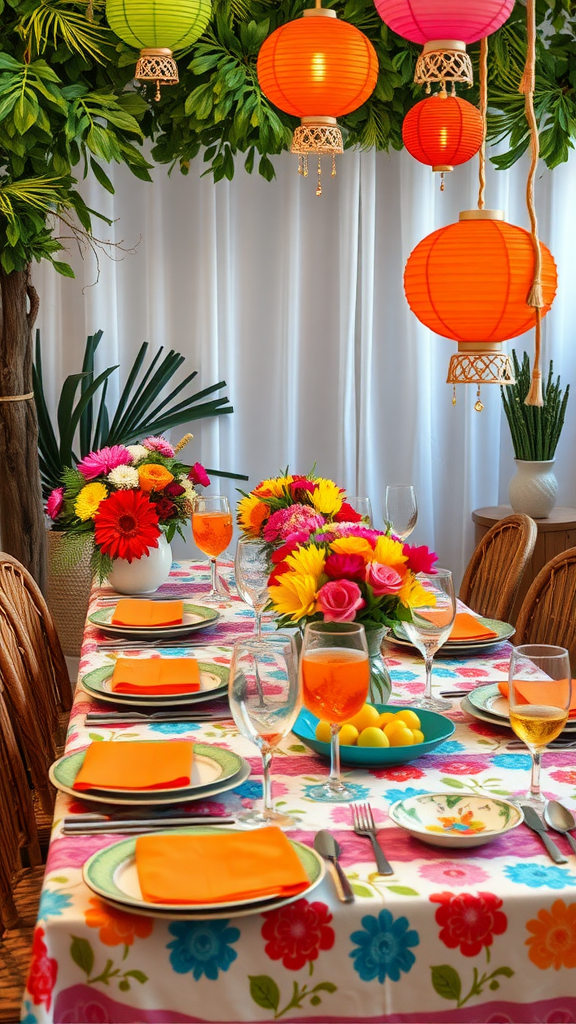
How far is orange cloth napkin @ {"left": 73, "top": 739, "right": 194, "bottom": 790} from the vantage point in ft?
4.16

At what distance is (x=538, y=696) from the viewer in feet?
3.99

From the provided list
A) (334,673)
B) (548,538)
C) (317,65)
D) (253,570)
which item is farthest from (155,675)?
(548,538)

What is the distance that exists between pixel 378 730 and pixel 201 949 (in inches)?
18.0

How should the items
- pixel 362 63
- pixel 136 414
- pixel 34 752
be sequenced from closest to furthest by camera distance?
pixel 34 752 < pixel 362 63 < pixel 136 414

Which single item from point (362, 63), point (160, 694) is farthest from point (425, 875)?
point (362, 63)

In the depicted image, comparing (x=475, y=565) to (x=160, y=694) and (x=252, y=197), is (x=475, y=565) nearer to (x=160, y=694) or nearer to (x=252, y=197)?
(x=160, y=694)

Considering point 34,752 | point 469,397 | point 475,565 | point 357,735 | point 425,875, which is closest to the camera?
point 425,875

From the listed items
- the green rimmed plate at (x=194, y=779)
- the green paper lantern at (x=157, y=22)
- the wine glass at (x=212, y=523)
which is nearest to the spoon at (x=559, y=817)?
the green rimmed plate at (x=194, y=779)

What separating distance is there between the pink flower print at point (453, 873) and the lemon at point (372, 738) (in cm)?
28

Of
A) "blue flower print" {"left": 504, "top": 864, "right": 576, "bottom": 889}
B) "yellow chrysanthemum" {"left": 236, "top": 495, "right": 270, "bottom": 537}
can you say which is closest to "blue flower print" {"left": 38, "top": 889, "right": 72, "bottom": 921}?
"blue flower print" {"left": 504, "top": 864, "right": 576, "bottom": 889}

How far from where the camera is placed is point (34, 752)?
6.26 ft

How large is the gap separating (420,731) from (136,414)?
114 inches

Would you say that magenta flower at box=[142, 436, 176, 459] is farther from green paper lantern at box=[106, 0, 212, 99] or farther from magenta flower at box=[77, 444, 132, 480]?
green paper lantern at box=[106, 0, 212, 99]

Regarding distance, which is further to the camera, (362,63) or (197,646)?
(362,63)
